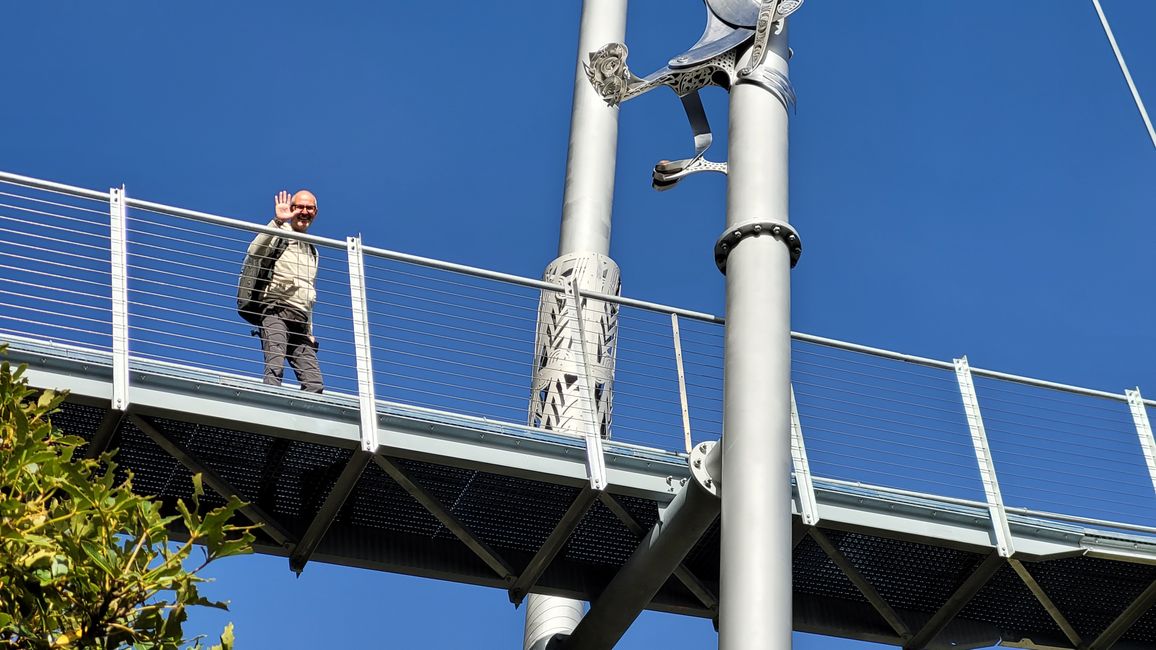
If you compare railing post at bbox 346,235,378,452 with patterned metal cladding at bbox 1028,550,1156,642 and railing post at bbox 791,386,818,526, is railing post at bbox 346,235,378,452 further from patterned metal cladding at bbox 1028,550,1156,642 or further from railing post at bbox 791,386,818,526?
patterned metal cladding at bbox 1028,550,1156,642

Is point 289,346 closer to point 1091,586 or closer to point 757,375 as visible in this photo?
point 757,375

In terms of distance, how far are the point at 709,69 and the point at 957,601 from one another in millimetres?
3995

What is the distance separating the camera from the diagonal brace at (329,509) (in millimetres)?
10211

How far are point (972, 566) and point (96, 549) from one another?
22.2 feet

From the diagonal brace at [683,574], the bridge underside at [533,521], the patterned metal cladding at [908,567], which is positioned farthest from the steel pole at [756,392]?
the patterned metal cladding at [908,567]

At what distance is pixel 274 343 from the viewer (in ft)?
36.2

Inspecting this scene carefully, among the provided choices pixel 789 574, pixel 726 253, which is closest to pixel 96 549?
pixel 789 574

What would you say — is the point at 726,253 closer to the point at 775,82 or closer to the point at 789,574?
the point at 775,82

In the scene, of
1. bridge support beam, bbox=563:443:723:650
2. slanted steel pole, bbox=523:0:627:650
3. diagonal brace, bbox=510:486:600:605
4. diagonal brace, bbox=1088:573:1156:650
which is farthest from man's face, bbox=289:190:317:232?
diagonal brace, bbox=1088:573:1156:650

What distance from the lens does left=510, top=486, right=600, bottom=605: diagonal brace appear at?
10656 millimetres

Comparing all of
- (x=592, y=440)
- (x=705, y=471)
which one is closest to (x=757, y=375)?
(x=705, y=471)

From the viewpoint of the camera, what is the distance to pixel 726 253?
30.4 feet

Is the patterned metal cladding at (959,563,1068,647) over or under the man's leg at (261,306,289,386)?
under

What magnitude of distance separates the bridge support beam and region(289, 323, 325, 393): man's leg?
6.76 feet
